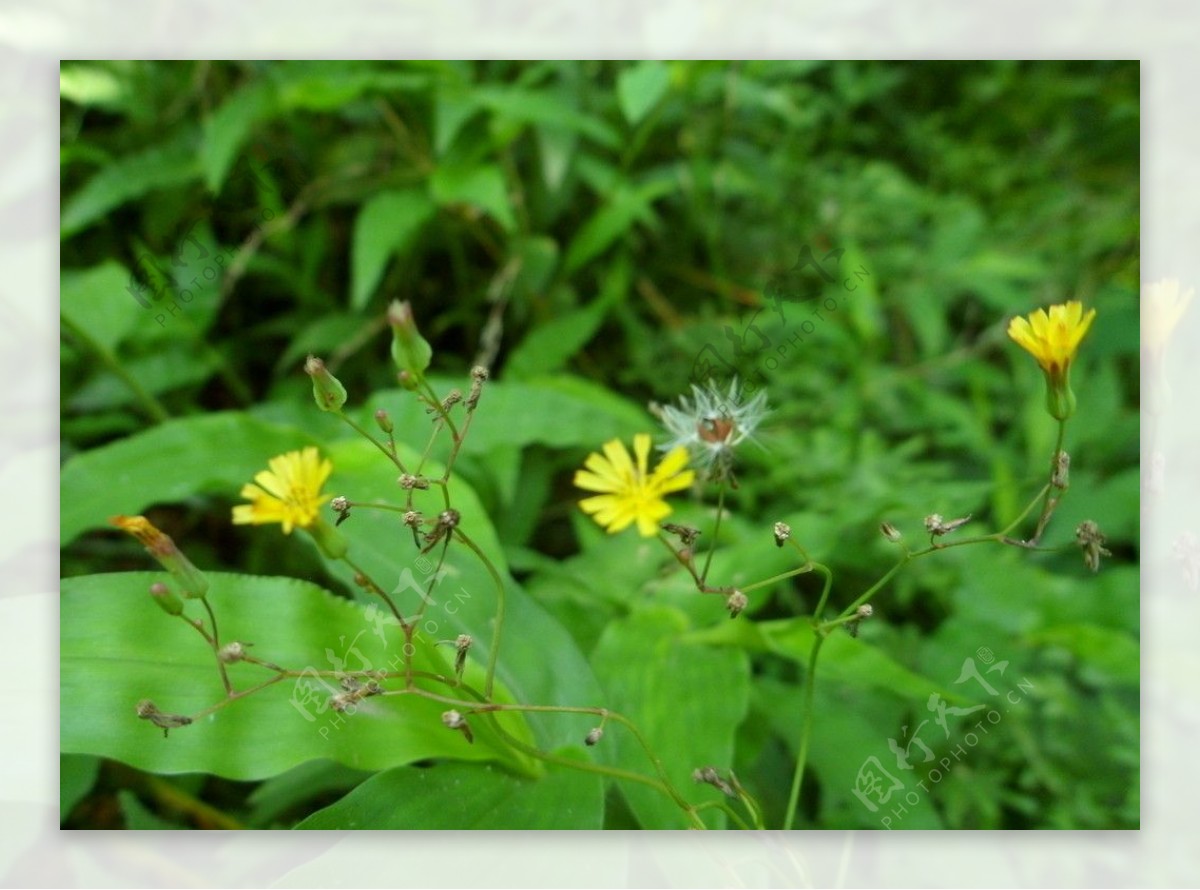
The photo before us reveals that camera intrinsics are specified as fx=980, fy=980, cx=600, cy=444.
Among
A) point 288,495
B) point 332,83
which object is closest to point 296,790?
point 288,495

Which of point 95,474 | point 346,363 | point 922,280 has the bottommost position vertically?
point 95,474

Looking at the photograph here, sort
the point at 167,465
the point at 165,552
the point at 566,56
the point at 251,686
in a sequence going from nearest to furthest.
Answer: the point at 165,552 < the point at 251,686 < the point at 167,465 < the point at 566,56

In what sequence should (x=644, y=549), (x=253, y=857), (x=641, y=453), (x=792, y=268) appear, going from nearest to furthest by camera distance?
1. (x=641, y=453)
2. (x=253, y=857)
3. (x=644, y=549)
4. (x=792, y=268)

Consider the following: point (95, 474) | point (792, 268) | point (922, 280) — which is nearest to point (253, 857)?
point (95, 474)

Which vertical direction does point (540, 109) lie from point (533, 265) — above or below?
above

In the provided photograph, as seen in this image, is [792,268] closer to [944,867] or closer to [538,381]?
[538,381]

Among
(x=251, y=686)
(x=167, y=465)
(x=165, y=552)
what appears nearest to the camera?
(x=165, y=552)

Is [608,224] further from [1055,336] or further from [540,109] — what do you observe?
[1055,336]
